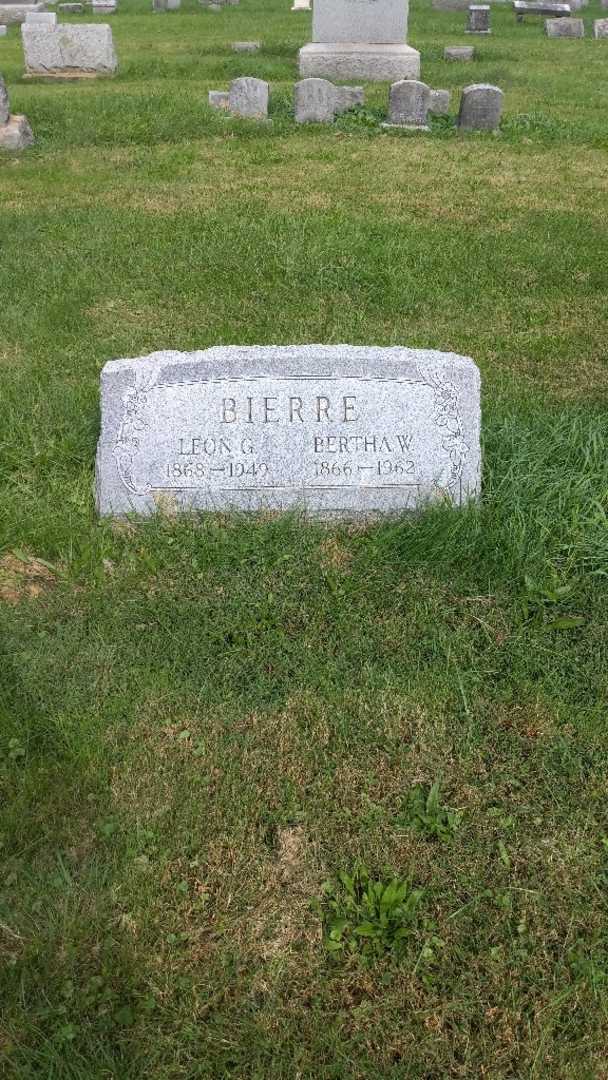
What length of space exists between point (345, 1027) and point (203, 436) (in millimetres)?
2272

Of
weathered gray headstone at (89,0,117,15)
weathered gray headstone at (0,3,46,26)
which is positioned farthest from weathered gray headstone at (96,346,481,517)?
weathered gray headstone at (89,0,117,15)

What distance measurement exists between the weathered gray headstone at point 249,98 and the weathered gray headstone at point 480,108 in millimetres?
2307

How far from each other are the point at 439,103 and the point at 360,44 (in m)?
3.26

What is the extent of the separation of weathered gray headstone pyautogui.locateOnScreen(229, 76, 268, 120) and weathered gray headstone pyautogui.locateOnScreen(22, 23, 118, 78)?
4028 millimetres

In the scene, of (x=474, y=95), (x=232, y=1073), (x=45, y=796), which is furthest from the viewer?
(x=474, y=95)

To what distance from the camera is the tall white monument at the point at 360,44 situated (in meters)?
12.5

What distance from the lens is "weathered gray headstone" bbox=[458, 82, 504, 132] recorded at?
9867 millimetres

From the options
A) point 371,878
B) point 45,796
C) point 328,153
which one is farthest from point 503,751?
point 328,153

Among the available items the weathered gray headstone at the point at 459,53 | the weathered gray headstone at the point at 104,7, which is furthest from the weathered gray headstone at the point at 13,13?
the weathered gray headstone at the point at 459,53

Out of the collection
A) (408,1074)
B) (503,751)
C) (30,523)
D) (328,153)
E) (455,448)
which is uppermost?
(328,153)

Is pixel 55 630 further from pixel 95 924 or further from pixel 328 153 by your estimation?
pixel 328 153

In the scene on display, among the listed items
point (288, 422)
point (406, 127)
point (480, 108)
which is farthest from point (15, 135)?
point (288, 422)

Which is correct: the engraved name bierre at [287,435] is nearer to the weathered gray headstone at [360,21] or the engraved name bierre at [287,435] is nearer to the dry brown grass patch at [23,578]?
the dry brown grass patch at [23,578]

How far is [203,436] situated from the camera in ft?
11.9
